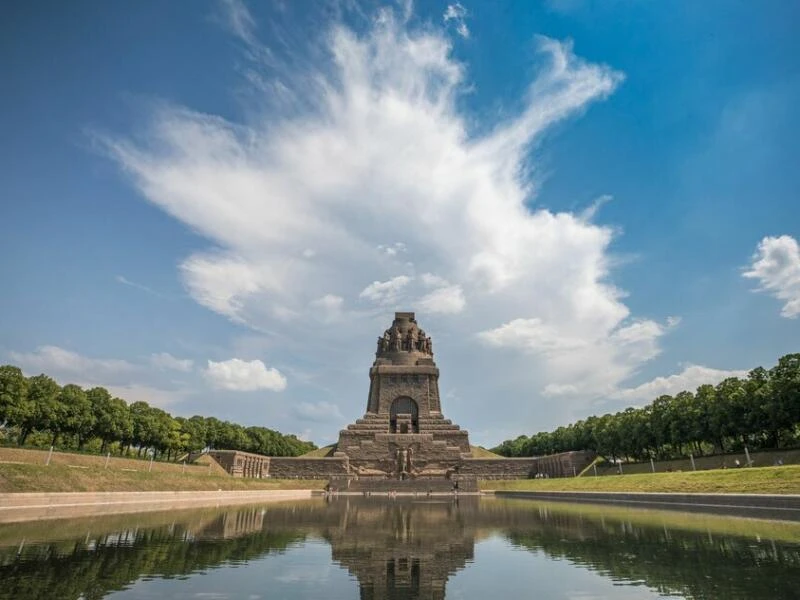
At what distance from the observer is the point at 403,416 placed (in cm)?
7169

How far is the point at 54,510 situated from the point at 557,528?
17605 millimetres

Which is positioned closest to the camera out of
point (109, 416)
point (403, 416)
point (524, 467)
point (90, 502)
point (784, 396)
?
point (90, 502)

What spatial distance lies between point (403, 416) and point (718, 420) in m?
37.6

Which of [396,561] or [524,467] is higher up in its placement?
[524,467]

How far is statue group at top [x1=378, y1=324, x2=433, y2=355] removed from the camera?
257 ft

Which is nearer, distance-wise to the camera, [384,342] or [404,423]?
[404,423]

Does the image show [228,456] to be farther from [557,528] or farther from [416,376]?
[557,528]

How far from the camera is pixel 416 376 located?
245 feet

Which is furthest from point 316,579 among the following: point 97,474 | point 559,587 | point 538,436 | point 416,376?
point 538,436

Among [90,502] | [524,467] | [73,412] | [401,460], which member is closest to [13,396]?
[73,412]

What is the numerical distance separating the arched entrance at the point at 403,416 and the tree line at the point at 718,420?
25.3 m

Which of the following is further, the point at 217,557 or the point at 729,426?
the point at 729,426

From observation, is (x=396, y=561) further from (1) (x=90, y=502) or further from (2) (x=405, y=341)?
(2) (x=405, y=341)

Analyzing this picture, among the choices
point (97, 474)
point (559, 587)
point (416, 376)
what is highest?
point (416, 376)
